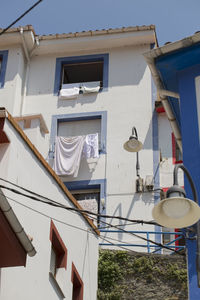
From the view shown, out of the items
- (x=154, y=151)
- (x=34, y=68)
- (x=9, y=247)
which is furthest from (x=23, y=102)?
(x=9, y=247)

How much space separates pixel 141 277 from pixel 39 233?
274 inches

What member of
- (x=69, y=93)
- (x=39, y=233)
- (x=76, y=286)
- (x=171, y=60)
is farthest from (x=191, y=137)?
(x=69, y=93)

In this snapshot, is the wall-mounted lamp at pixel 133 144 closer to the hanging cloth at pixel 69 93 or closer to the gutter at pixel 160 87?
the gutter at pixel 160 87

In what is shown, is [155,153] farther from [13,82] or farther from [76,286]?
[76,286]

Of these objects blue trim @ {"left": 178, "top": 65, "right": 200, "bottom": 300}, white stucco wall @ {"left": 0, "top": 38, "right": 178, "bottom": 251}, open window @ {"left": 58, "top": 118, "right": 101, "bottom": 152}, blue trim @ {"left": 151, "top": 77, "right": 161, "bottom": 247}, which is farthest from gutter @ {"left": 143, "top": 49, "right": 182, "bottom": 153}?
open window @ {"left": 58, "top": 118, "right": 101, "bottom": 152}

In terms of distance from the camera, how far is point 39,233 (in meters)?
13.2

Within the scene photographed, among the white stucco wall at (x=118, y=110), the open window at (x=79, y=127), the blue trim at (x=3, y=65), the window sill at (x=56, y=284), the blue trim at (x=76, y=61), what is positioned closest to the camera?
the window sill at (x=56, y=284)

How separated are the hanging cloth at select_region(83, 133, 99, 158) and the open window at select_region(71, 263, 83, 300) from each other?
9433 millimetres

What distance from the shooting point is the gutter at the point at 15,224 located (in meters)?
9.80

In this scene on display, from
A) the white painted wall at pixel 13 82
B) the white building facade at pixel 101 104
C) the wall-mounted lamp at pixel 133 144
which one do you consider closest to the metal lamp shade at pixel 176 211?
the wall-mounted lamp at pixel 133 144

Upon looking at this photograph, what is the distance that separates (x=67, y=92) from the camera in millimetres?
26641

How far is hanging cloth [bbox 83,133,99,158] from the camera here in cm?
2466

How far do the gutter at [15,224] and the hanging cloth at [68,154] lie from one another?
13.9m

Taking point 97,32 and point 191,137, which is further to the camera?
point 97,32
